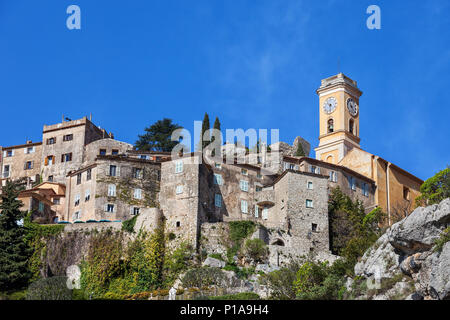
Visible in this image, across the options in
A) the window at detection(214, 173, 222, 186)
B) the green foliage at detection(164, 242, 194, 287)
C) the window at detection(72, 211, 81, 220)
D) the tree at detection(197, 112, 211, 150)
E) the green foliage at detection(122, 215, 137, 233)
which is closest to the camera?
the green foliage at detection(164, 242, 194, 287)

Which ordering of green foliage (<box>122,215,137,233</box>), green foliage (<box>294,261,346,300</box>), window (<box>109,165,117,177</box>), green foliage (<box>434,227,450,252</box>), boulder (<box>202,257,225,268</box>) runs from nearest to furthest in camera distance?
green foliage (<box>434,227,450,252</box>)
green foliage (<box>294,261,346,300</box>)
boulder (<box>202,257,225,268</box>)
green foliage (<box>122,215,137,233</box>)
window (<box>109,165,117,177</box>)

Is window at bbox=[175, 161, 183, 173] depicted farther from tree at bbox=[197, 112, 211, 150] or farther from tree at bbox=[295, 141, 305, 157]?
tree at bbox=[295, 141, 305, 157]

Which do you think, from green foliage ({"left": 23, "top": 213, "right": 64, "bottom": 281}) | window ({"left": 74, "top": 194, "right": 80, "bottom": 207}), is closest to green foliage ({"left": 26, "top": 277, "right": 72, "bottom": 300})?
green foliage ({"left": 23, "top": 213, "right": 64, "bottom": 281})

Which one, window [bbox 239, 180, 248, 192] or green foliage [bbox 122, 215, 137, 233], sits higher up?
window [bbox 239, 180, 248, 192]

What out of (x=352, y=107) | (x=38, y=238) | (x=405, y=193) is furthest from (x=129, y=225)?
(x=352, y=107)

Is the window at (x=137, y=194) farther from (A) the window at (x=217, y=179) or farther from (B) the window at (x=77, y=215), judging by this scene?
(A) the window at (x=217, y=179)

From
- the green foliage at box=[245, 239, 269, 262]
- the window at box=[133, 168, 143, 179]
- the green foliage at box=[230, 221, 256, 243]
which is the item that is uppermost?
the window at box=[133, 168, 143, 179]

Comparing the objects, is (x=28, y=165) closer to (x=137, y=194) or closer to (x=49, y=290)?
(x=137, y=194)

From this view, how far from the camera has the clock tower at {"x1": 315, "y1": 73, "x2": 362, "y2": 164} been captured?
9125 cm

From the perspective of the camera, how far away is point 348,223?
72.3 metres

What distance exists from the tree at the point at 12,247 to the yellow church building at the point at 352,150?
1398 inches

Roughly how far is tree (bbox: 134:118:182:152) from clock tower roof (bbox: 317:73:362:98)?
63.0 feet
